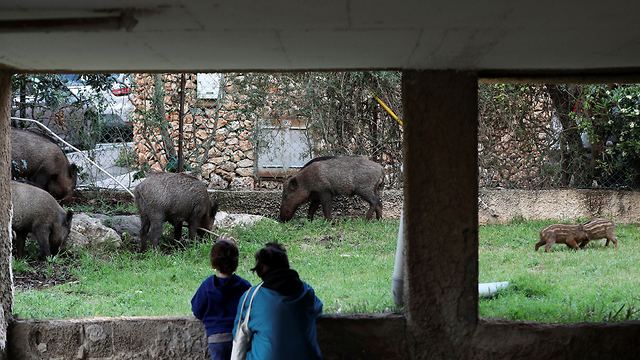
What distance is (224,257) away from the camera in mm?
5023

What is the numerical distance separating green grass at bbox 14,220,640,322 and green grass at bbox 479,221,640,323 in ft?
0.04

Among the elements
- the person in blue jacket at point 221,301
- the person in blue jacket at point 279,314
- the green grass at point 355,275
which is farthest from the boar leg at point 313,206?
the person in blue jacket at point 279,314

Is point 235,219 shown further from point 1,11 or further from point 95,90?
point 1,11

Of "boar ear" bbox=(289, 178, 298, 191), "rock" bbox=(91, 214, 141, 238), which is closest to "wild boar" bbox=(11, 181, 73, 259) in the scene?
"rock" bbox=(91, 214, 141, 238)

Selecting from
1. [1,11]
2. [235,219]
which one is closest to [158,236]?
[235,219]

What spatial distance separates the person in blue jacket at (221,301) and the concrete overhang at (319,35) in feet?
4.48

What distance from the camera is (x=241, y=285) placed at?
5109 mm

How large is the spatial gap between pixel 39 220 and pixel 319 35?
6.64 metres

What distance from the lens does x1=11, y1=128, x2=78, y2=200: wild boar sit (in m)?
12.6

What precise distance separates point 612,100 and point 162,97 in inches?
300

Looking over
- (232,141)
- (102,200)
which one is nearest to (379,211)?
(232,141)

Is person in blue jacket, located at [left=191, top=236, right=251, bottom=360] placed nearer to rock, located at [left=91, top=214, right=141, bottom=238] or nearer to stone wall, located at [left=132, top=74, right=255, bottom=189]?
rock, located at [left=91, top=214, right=141, bottom=238]

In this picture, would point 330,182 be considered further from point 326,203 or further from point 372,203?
point 372,203

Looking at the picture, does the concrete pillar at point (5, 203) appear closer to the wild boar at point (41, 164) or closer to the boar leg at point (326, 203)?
the wild boar at point (41, 164)
